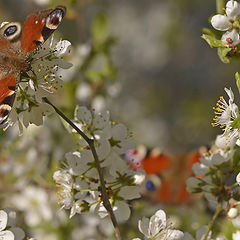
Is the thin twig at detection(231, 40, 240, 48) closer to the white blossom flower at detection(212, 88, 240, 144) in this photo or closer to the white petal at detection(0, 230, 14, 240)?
the white blossom flower at detection(212, 88, 240, 144)

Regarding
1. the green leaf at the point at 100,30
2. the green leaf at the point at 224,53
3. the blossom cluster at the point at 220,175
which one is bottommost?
the blossom cluster at the point at 220,175

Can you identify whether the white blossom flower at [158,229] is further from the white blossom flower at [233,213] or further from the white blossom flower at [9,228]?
the white blossom flower at [9,228]

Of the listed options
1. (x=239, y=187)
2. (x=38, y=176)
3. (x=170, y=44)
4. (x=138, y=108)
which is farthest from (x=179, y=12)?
(x=239, y=187)

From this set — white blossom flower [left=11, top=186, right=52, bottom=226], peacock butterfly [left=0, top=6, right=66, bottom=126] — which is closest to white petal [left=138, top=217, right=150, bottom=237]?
peacock butterfly [left=0, top=6, right=66, bottom=126]

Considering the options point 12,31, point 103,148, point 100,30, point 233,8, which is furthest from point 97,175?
point 100,30

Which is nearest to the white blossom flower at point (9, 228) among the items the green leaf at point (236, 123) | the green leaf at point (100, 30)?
the green leaf at point (236, 123)
